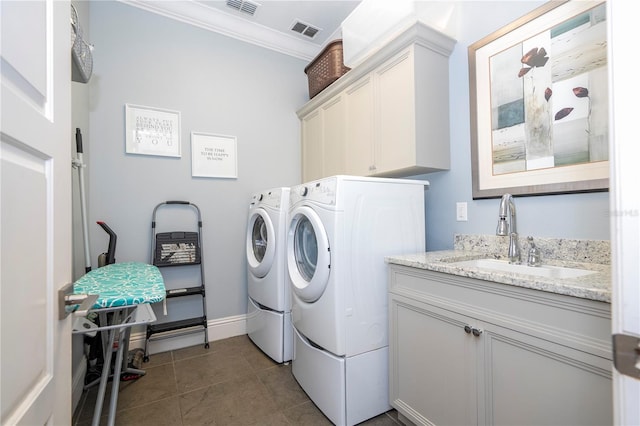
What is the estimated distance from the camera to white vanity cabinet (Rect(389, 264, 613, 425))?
0.87 m

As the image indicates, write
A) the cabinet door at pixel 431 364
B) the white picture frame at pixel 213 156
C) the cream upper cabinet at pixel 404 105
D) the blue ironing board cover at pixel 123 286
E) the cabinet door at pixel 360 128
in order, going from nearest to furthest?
the blue ironing board cover at pixel 123 286
the cabinet door at pixel 431 364
the cream upper cabinet at pixel 404 105
the cabinet door at pixel 360 128
the white picture frame at pixel 213 156

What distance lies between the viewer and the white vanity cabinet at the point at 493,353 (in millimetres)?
872

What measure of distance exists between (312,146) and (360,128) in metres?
0.76

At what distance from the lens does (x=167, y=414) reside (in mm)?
1613

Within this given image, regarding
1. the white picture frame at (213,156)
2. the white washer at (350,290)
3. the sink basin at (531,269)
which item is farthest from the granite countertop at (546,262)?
the white picture frame at (213,156)

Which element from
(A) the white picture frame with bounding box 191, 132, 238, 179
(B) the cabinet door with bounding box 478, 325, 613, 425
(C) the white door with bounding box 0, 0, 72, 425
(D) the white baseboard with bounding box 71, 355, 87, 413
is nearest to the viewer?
(C) the white door with bounding box 0, 0, 72, 425

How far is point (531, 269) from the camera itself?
140 centimetres

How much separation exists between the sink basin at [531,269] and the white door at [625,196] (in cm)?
82

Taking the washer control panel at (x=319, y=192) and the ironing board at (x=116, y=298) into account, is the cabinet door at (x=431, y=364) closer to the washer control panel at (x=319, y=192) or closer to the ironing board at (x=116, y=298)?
the washer control panel at (x=319, y=192)

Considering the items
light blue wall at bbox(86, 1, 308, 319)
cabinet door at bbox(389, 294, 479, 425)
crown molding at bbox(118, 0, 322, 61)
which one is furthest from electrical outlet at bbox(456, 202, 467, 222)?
crown molding at bbox(118, 0, 322, 61)

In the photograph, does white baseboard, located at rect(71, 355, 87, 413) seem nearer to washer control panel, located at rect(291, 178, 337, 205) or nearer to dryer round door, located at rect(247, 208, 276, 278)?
dryer round door, located at rect(247, 208, 276, 278)

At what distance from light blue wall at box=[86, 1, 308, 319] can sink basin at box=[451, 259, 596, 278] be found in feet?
6.54

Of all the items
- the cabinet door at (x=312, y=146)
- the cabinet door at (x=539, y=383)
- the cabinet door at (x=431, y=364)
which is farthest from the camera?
the cabinet door at (x=312, y=146)

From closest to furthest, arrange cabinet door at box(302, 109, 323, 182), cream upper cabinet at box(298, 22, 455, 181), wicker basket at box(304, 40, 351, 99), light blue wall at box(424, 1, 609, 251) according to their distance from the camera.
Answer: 1. light blue wall at box(424, 1, 609, 251)
2. cream upper cabinet at box(298, 22, 455, 181)
3. wicker basket at box(304, 40, 351, 99)
4. cabinet door at box(302, 109, 323, 182)
